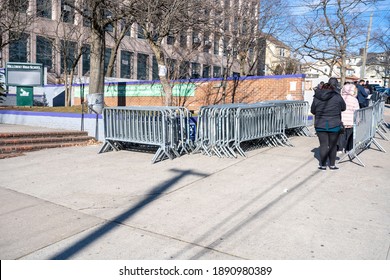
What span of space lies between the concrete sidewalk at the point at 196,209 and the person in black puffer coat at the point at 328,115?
1.77 ft

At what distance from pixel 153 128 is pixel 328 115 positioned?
3822 mm

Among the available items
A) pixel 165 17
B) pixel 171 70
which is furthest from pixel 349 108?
pixel 171 70

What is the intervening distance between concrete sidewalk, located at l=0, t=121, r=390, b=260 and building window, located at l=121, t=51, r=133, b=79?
32503 millimetres

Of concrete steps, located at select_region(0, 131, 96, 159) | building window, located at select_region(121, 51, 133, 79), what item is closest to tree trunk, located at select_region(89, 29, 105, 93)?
concrete steps, located at select_region(0, 131, 96, 159)

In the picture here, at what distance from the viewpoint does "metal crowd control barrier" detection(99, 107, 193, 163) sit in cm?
842

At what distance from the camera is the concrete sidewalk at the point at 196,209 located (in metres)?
3.92

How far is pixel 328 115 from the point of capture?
23.1 ft

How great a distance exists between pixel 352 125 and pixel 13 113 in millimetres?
12331

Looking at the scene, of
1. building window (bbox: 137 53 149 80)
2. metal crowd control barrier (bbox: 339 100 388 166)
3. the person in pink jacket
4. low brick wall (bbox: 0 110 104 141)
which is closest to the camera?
metal crowd control barrier (bbox: 339 100 388 166)

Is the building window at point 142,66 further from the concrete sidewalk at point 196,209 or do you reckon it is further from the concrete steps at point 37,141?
the concrete sidewalk at point 196,209

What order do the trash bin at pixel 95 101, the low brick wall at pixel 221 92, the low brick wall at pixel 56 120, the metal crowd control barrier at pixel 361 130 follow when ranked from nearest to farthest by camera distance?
the metal crowd control barrier at pixel 361 130, the low brick wall at pixel 56 120, the trash bin at pixel 95 101, the low brick wall at pixel 221 92

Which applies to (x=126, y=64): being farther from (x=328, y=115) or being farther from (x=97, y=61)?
(x=328, y=115)

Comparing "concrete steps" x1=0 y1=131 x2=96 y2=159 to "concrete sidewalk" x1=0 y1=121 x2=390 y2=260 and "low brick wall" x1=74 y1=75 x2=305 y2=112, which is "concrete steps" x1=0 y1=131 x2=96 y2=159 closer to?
"concrete sidewalk" x1=0 y1=121 x2=390 y2=260

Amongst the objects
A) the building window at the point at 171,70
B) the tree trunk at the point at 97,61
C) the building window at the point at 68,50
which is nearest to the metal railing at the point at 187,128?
the tree trunk at the point at 97,61
